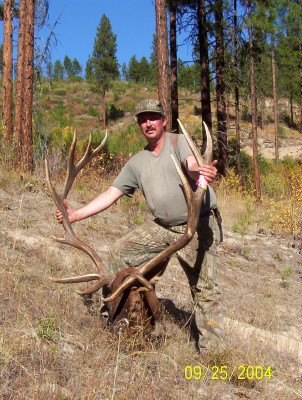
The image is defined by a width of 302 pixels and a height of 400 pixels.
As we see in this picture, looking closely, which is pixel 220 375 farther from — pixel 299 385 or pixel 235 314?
pixel 235 314

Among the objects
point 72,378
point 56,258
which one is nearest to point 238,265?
point 56,258

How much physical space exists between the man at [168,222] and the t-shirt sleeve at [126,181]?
3 cm

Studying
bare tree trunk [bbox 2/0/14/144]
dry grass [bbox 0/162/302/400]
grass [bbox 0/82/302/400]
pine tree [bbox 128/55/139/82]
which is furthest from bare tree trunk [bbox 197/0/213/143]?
pine tree [bbox 128/55/139/82]

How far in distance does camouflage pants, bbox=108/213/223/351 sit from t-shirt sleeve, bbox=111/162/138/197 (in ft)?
1.44

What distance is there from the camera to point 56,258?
5.99 meters

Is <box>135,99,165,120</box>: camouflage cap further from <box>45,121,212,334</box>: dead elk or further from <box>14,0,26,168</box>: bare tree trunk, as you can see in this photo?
<box>14,0,26,168</box>: bare tree trunk

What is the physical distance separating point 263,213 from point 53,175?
4.56 m

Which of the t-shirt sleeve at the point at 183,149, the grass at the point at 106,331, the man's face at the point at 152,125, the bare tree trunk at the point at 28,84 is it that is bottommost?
the grass at the point at 106,331

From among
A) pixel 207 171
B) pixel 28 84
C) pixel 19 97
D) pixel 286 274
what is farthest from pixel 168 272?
pixel 19 97

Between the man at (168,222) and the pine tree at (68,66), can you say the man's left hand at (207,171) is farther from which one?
the pine tree at (68,66)

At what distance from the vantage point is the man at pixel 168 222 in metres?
4.30

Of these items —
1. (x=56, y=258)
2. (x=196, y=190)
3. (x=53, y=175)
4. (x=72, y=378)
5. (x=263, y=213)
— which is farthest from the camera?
(x=263, y=213)
